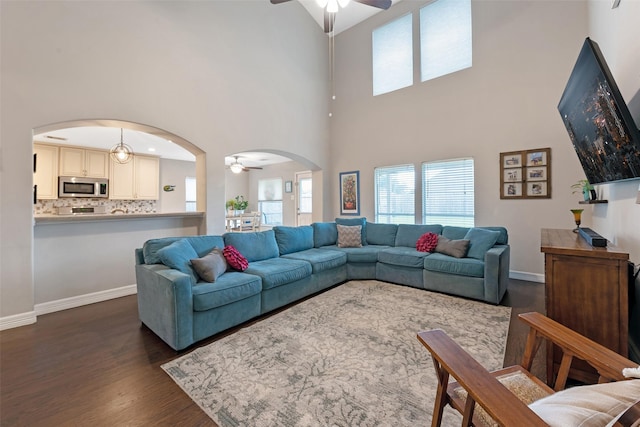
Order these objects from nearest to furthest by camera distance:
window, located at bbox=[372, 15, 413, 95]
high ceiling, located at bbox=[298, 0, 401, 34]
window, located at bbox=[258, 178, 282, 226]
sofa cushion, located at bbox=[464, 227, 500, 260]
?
sofa cushion, located at bbox=[464, 227, 500, 260] < window, located at bbox=[372, 15, 413, 95] < high ceiling, located at bbox=[298, 0, 401, 34] < window, located at bbox=[258, 178, 282, 226]

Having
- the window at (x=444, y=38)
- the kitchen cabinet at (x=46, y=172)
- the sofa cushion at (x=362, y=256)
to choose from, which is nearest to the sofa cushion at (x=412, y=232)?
the sofa cushion at (x=362, y=256)

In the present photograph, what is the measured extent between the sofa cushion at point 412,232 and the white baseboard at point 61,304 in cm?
405

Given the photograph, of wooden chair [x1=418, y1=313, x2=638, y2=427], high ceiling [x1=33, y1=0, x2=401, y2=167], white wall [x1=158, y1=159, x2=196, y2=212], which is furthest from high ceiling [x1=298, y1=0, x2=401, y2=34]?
wooden chair [x1=418, y1=313, x2=638, y2=427]

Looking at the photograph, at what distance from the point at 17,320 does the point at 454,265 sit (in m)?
4.80

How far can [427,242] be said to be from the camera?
3.95m

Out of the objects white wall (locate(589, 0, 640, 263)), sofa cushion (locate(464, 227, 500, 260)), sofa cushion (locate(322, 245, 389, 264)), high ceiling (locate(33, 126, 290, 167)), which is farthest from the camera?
high ceiling (locate(33, 126, 290, 167))

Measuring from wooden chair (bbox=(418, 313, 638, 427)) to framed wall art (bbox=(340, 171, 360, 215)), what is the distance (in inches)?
191

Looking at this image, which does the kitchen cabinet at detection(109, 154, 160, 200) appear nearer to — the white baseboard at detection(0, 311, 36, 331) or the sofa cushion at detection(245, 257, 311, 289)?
the white baseboard at detection(0, 311, 36, 331)

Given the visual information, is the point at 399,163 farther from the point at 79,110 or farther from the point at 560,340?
the point at 79,110

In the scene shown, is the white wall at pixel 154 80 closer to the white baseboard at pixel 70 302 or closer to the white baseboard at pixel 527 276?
the white baseboard at pixel 70 302

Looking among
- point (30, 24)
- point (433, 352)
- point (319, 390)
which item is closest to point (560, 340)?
point (433, 352)

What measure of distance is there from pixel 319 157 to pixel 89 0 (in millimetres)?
4292

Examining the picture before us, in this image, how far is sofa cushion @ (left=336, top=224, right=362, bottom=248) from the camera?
4.51 meters

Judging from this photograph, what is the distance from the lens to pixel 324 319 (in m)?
2.74
